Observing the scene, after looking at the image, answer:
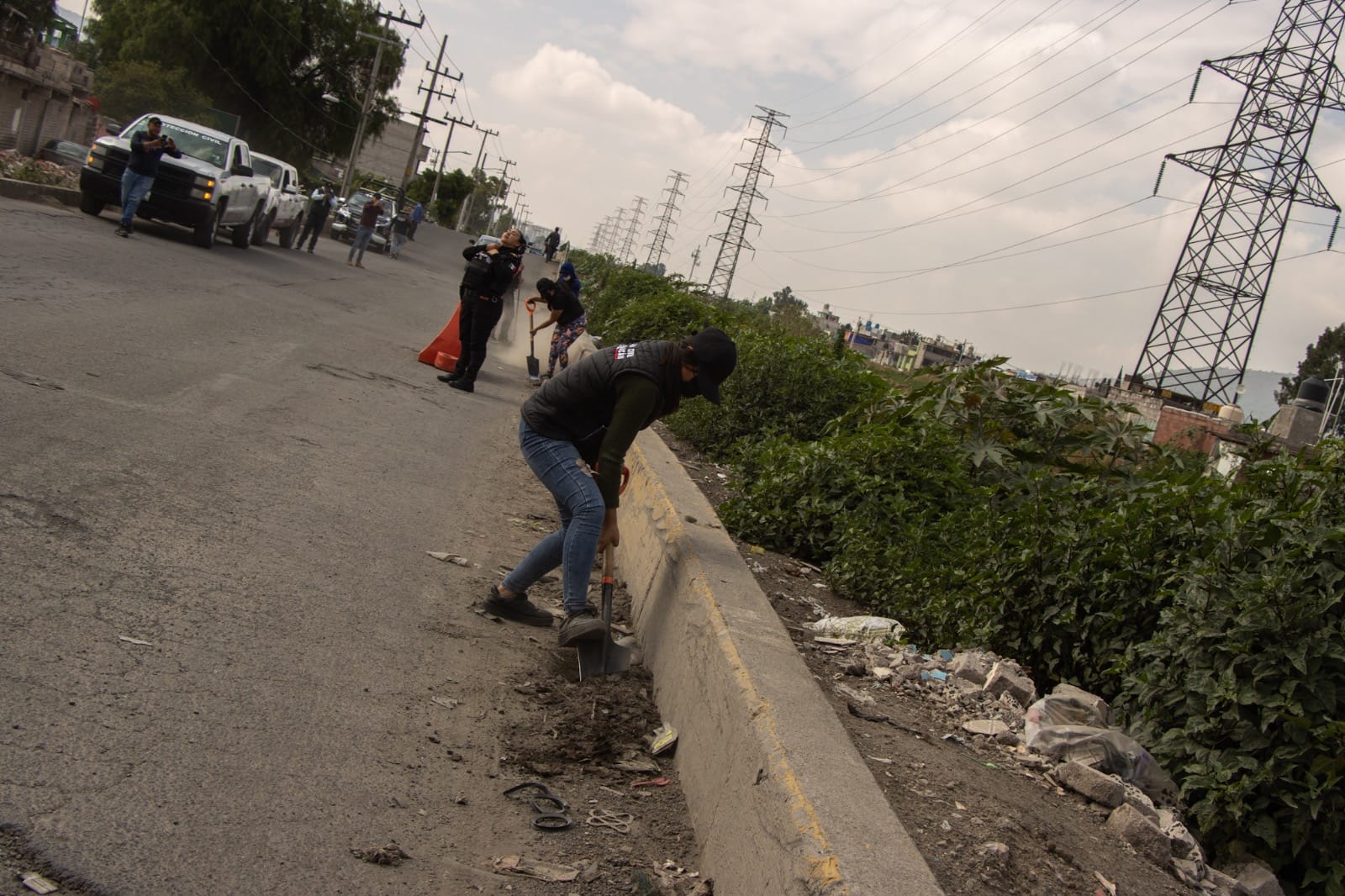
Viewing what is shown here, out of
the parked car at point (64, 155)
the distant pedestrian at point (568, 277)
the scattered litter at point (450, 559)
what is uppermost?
the distant pedestrian at point (568, 277)

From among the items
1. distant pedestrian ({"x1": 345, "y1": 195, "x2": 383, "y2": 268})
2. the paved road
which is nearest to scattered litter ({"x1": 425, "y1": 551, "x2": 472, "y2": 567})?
the paved road

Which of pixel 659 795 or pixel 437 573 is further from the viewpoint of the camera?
pixel 437 573

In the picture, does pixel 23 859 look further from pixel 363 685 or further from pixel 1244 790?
pixel 1244 790

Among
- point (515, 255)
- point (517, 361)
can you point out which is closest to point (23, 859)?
point (515, 255)

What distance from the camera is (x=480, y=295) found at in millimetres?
13633

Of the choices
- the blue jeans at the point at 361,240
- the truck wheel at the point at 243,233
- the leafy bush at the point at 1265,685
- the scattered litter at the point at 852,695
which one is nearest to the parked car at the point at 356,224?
the blue jeans at the point at 361,240

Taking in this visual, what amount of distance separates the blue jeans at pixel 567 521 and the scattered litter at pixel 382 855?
6.98 feet

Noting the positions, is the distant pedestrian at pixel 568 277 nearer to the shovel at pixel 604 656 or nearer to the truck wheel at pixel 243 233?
the shovel at pixel 604 656

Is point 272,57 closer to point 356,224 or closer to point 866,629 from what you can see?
point 356,224

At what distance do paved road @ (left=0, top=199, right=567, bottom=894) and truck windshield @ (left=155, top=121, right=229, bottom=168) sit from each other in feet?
38.3

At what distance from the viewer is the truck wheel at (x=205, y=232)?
820 inches

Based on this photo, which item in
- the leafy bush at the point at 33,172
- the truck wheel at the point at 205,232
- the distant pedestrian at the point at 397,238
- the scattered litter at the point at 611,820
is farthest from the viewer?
the distant pedestrian at the point at 397,238

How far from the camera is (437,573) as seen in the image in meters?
6.36

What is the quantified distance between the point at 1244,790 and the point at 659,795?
6.70ft
